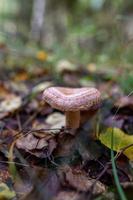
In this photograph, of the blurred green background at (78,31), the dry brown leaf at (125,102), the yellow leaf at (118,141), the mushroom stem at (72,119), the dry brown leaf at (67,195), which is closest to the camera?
the dry brown leaf at (67,195)

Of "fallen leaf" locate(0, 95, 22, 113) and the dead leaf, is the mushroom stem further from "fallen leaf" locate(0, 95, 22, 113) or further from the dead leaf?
"fallen leaf" locate(0, 95, 22, 113)

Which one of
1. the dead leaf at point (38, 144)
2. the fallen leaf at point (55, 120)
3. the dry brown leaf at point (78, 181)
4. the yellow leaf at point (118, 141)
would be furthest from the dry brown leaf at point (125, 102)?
the dry brown leaf at point (78, 181)

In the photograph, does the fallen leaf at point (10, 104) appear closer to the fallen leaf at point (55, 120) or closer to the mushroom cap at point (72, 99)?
the fallen leaf at point (55, 120)

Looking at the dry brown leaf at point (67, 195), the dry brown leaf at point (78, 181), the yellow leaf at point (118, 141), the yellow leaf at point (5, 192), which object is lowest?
the yellow leaf at point (5, 192)

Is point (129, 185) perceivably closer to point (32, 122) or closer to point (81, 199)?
point (81, 199)

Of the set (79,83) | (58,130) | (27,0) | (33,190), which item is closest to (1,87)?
(79,83)

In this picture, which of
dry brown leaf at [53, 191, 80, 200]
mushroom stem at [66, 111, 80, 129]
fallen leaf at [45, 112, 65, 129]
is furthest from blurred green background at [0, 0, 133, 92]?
dry brown leaf at [53, 191, 80, 200]

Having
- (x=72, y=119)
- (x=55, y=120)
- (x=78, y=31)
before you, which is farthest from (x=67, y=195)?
(x=78, y=31)

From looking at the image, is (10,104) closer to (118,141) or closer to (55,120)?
(55,120)
